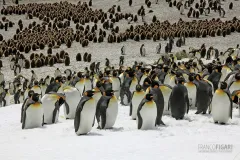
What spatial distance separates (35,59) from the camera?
22.8 m

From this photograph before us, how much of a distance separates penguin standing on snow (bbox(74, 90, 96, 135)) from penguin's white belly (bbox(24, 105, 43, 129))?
3.81 ft

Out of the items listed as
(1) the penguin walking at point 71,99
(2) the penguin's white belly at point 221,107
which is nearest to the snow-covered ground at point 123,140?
(2) the penguin's white belly at point 221,107

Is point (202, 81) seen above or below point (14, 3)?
below

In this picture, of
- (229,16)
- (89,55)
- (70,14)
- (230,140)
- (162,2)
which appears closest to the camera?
(230,140)

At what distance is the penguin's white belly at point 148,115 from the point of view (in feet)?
24.3

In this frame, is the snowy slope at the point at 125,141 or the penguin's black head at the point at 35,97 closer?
the snowy slope at the point at 125,141

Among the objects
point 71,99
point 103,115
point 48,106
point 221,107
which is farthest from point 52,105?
point 221,107

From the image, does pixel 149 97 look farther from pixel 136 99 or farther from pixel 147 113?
pixel 136 99

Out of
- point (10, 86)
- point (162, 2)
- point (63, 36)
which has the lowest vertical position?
point (10, 86)

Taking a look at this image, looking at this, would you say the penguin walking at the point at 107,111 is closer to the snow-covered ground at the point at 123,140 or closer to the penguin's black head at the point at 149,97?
the snow-covered ground at the point at 123,140

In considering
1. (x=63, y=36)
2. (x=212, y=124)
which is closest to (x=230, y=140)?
(x=212, y=124)

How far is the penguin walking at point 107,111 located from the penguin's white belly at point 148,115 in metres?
0.59

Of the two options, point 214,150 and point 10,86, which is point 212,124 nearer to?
point 214,150

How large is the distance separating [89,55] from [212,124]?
1543 centimetres
